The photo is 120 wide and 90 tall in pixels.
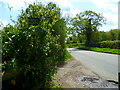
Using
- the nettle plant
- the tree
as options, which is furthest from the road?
the tree

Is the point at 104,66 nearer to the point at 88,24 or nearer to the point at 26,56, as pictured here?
the point at 26,56

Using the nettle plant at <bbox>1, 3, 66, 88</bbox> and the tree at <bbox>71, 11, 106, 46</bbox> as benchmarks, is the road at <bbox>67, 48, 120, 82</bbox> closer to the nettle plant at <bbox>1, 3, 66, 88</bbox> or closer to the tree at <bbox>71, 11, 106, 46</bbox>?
the nettle plant at <bbox>1, 3, 66, 88</bbox>

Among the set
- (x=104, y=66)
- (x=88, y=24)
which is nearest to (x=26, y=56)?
(x=104, y=66)

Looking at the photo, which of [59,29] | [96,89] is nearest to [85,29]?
[59,29]

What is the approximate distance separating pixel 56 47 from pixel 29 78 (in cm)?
118

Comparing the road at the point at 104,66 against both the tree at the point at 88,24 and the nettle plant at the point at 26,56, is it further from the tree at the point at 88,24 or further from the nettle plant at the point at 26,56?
the tree at the point at 88,24

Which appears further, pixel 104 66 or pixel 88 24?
pixel 88 24

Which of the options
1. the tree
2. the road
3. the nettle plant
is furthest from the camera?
the tree

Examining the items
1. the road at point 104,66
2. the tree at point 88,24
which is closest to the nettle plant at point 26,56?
the road at point 104,66

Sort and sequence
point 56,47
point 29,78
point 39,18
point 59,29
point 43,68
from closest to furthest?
point 29,78 < point 43,68 < point 56,47 < point 39,18 < point 59,29

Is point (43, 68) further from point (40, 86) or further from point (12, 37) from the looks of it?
point (12, 37)

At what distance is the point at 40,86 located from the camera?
3451 mm

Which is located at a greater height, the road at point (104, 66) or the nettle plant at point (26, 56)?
the nettle plant at point (26, 56)

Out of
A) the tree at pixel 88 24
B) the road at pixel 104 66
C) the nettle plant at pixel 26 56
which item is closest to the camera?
the nettle plant at pixel 26 56
